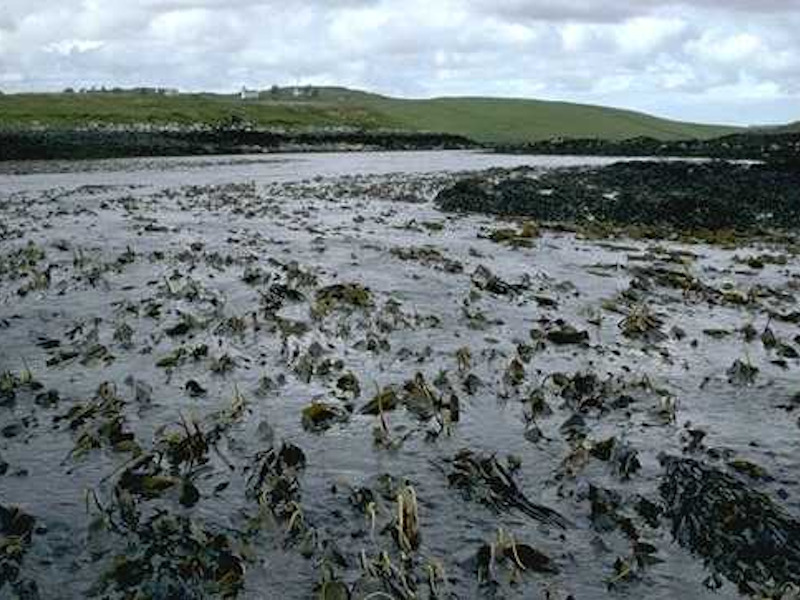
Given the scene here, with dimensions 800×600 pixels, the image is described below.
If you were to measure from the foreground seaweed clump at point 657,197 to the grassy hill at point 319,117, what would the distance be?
78.1 metres

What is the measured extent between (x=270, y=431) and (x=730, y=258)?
14789mm

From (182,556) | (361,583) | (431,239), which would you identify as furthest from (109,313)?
(431,239)

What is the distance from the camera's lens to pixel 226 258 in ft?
61.9

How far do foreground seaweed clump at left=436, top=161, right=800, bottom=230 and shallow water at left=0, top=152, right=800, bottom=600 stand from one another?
458cm

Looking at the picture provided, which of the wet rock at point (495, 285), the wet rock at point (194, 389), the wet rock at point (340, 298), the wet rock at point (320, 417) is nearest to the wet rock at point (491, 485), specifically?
the wet rock at point (320, 417)

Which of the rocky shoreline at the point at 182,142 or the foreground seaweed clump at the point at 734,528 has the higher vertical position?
the rocky shoreline at the point at 182,142

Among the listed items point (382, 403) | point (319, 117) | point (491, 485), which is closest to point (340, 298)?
point (382, 403)

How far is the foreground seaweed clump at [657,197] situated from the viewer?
25.9 metres

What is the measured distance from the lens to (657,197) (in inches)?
1187

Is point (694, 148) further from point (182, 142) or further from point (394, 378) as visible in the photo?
point (394, 378)

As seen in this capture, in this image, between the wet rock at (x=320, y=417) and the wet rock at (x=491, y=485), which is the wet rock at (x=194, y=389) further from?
the wet rock at (x=491, y=485)

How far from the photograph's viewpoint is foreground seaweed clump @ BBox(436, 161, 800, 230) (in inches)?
1021

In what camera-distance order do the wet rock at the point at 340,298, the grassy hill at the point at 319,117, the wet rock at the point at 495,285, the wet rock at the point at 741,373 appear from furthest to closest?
the grassy hill at the point at 319,117 < the wet rock at the point at 495,285 < the wet rock at the point at 340,298 < the wet rock at the point at 741,373

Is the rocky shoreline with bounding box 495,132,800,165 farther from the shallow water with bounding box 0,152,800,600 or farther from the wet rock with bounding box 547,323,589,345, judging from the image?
the wet rock with bounding box 547,323,589,345
